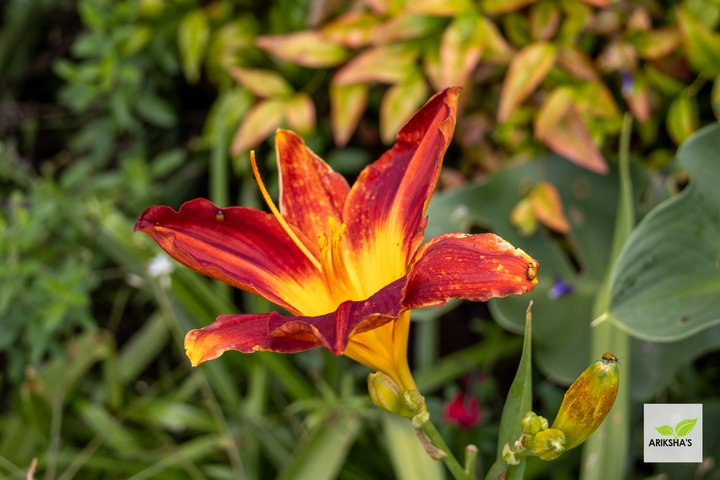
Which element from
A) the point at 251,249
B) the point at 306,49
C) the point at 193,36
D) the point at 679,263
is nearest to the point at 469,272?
the point at 251,249

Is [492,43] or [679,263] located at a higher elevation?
[492,43]

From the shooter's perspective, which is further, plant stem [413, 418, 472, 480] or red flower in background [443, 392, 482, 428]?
red flower in background [443, 392, 482, 428]

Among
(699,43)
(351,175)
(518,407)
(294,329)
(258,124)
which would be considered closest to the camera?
(294,329)

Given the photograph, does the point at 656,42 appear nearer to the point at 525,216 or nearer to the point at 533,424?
the point at 525,216

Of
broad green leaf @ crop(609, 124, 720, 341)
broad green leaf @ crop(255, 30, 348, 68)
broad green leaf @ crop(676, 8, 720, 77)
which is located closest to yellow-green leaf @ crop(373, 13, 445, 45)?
broad green leaf @ crop(255, 30, 348, 68)

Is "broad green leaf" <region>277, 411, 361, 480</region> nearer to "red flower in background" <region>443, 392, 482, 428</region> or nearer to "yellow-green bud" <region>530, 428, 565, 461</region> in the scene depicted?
"red flower in background" <region>443, 392, 482, 428</region>

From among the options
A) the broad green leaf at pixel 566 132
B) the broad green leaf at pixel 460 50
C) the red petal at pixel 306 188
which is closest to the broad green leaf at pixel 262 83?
the broad green leaf at pixel 460 50

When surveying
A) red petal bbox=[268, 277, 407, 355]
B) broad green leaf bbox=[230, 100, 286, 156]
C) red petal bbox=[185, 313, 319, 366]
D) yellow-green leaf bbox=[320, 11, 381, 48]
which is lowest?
broad green leaf bbox=[230, 100, 286, 156]
